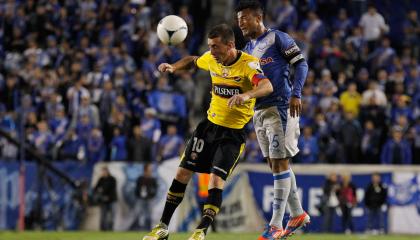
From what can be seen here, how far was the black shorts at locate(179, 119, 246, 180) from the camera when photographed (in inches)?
406

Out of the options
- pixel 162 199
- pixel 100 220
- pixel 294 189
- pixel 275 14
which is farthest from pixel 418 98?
pixel 294 189

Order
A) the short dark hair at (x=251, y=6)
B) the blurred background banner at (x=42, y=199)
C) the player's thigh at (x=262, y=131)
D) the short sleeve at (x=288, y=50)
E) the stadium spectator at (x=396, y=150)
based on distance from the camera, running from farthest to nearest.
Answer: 1. the stadium spectator at (x=396, y=150)
2. the blurred background banner at (x=42, y=199)
3. the player's thigh at (x=262, y=131)
4. the short sleeve at (x=288, y=50)
5. the short dark hair at (x=251, y=6)

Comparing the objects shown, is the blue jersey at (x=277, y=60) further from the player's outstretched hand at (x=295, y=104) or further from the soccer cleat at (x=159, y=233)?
the soccer cleat at (x=159, y=233)

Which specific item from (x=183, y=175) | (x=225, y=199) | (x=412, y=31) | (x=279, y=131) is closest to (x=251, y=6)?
(x=279, y=131)

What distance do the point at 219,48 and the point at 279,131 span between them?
146 cm

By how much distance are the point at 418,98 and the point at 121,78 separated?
23.8 ft

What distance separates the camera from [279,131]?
35.8 feet

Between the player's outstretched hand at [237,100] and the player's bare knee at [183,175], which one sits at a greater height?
the player's outstretched hand at [237,100]

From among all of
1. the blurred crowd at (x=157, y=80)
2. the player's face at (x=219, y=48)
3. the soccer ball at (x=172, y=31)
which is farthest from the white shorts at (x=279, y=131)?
the blurred crowd at (x=157, y=80)

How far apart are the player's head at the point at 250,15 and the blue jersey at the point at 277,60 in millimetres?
174

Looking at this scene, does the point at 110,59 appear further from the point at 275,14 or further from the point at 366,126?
the point at 366,126

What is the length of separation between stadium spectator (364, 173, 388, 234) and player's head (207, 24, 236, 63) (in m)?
10.1

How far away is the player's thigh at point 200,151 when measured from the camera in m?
10.4

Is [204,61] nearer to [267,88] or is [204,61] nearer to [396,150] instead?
[267,88]
